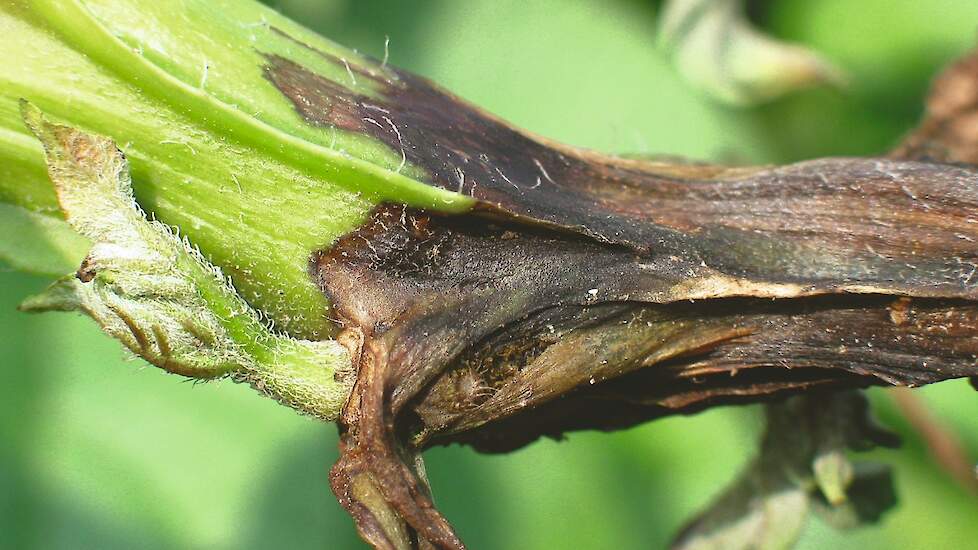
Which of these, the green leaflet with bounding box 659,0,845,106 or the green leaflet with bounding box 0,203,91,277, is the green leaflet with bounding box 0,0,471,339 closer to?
the green leaflet with bounding box 0,203,91,277

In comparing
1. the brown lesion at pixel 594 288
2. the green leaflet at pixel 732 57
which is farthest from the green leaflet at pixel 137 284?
the green leaflet at pixel 732 57

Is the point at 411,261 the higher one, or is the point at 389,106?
the point at 389,106

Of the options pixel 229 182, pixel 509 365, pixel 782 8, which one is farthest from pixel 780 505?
pixel 782 8

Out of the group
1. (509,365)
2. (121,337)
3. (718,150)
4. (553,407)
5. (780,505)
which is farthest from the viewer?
(718,150)

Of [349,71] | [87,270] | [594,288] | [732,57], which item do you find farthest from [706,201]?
[732,57]

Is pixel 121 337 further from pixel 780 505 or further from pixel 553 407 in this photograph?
pixel 780 505

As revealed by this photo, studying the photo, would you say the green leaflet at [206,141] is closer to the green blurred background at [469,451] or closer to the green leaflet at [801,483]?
the green leaflet at [801,483]
